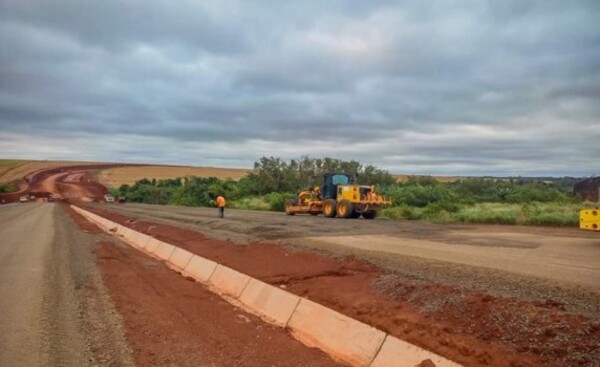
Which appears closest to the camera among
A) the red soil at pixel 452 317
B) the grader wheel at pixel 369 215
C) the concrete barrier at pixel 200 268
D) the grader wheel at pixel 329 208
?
the red soil at pixel 452 317

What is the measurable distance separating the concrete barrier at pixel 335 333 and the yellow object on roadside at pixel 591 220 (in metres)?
11.3

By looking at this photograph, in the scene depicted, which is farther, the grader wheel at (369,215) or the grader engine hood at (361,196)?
the grader wheel at (369,215)

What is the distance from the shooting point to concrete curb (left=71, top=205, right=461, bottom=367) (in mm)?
6789

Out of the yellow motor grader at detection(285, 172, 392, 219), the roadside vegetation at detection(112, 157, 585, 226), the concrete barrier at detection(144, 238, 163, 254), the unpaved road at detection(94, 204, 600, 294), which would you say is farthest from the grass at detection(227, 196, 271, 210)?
the concrete barrier at detection(144, 238, 163, 254)

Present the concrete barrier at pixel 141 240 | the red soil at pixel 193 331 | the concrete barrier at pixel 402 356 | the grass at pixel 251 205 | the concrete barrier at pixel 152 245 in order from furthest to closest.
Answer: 1. the grass at pixel 251 205
2. the concrete barrier at pixel 141 240
3. the concrete barrier at pixel 152 245
4. the red soil at pixel 193 331
5. the concrete barrier at pixel 402 356

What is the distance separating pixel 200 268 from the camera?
15328mm

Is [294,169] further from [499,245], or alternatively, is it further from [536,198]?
[499,245]

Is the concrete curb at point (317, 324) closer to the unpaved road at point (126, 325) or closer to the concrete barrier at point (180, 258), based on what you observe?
the unpaved road at point (126, 325)

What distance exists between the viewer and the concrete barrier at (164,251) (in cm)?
1919

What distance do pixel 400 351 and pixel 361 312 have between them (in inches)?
73.2

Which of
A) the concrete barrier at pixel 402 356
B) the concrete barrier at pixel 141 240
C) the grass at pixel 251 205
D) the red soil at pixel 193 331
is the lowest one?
the grass at pixel 251 205

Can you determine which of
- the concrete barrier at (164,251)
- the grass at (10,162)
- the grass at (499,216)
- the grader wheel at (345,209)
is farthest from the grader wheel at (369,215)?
the grass at (10,162)

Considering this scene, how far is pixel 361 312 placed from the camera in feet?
28.2

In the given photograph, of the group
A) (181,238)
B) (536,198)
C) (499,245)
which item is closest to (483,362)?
(499,245)
